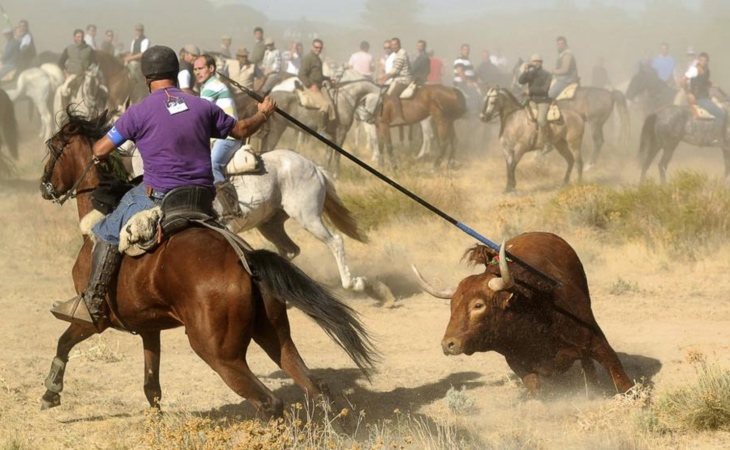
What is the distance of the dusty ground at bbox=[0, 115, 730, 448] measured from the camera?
7.56 metres

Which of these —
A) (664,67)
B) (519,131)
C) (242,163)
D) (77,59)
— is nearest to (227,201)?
(242,163)

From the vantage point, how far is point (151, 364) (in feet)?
25.6

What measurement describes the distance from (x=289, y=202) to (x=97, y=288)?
15.8ft

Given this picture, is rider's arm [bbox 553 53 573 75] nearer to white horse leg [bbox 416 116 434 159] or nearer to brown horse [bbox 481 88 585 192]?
white horse leg [bbox 416 116 434 159]

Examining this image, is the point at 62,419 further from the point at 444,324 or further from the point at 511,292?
the point at 444,324

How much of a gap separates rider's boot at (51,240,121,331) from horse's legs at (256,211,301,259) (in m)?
4.81

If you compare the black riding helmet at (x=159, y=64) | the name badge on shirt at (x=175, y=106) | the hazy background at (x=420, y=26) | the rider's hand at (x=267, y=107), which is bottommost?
the hazy background at (x=420, y=26)

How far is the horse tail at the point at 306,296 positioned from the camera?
6520 millimetres

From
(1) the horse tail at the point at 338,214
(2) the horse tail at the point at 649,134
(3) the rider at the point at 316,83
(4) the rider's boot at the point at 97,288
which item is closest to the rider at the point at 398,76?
(3) the rider at the point at 316,83

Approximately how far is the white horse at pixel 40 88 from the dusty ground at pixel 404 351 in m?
8.42

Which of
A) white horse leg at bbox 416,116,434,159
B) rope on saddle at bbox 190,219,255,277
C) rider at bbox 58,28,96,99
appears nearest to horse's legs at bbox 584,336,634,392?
rope on saddle at bbox 190,219,255,277

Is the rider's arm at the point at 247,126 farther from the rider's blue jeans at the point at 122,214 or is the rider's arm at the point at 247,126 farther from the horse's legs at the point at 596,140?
the horse's legs at the point at 596,140

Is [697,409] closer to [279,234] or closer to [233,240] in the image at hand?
[233,240]

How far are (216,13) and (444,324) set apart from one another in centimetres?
7744
